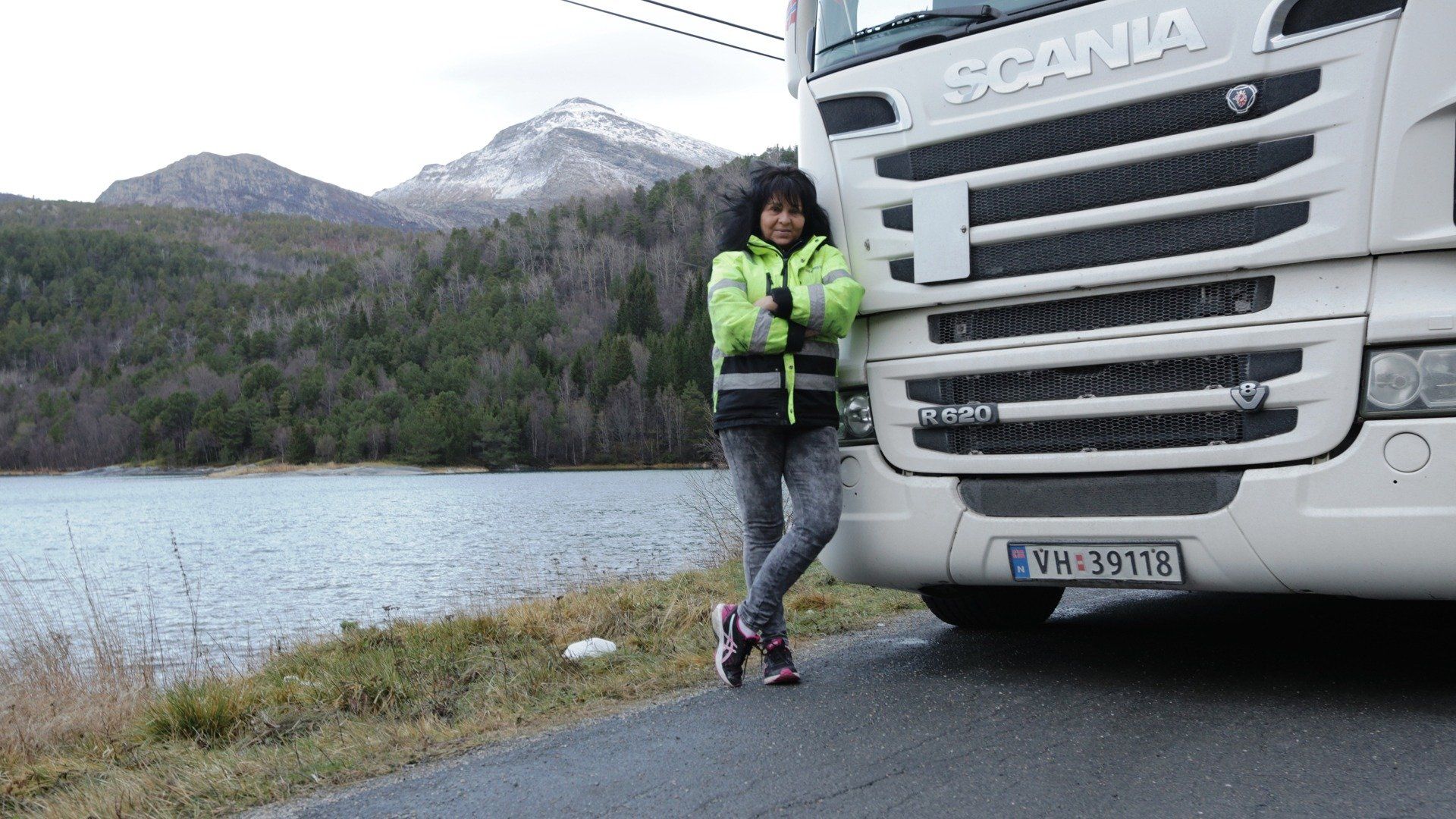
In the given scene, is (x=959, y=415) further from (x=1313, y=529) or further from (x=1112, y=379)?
(x=1313, y=529)

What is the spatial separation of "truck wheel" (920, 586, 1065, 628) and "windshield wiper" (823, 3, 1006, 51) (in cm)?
251

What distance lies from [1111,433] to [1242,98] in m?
1.17

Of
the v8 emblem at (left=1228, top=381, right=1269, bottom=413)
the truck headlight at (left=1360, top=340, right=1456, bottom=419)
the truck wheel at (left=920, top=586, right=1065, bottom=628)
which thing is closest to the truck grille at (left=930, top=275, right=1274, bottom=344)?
the v8 emblem at (left=1228, top=381, right=1269, bottom=413)

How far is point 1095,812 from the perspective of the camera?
2.93m

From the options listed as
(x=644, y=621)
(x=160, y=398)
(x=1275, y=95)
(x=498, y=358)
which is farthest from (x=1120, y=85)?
(x=160, y=398)

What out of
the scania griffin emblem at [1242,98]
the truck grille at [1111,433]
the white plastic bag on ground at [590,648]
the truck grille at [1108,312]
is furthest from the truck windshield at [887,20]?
the white plastic bag on ground at [590,648]

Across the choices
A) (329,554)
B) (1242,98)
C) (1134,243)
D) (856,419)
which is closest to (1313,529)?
(1134,243)

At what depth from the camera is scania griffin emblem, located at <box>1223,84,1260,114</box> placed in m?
3.76

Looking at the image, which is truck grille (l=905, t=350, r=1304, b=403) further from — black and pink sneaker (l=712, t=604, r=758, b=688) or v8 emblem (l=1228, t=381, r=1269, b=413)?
black and pink sneaker (l=712, t=604, r=758, b=688)

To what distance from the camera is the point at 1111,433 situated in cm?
410

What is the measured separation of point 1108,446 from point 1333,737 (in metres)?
1.14

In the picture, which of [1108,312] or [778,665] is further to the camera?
[778,665]

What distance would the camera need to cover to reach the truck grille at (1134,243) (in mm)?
3779

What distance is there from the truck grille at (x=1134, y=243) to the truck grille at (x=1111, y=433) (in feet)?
1.78
